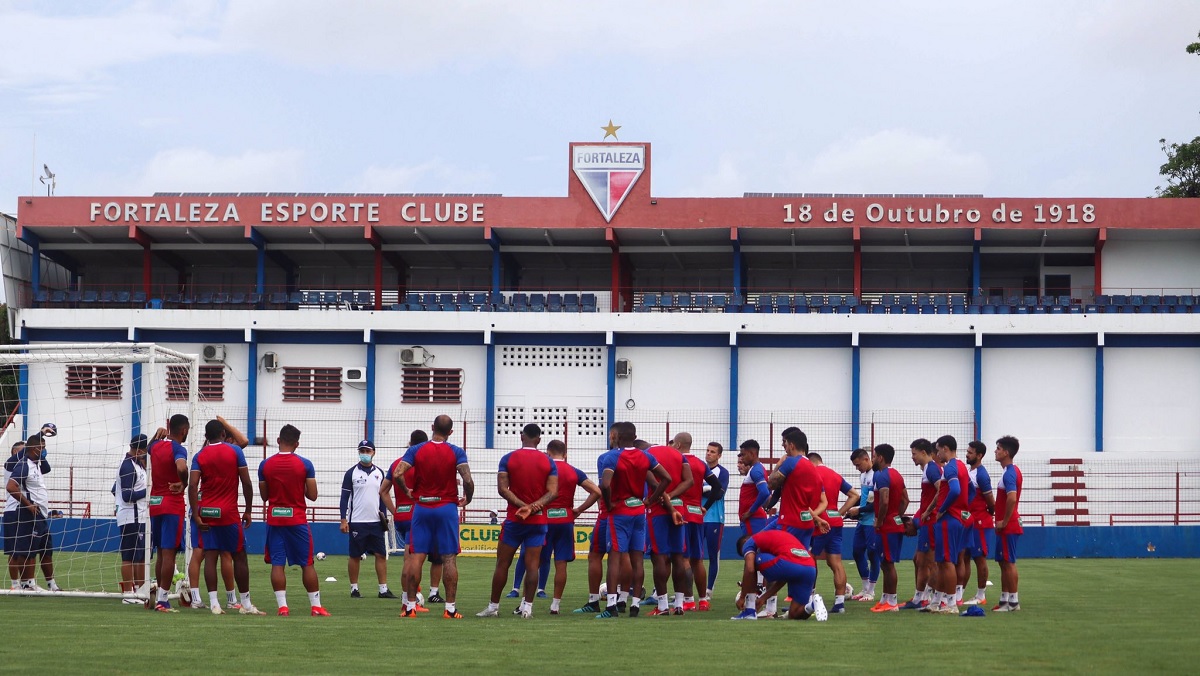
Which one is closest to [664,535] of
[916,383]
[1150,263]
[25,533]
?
[25,533]

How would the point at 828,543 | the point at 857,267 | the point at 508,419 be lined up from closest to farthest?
the point at 828,543 < the point at 508,419 < the point at 857,267

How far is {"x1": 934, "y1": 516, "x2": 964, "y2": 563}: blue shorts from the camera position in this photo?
12.9m

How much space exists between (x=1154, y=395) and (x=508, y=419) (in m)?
17.4

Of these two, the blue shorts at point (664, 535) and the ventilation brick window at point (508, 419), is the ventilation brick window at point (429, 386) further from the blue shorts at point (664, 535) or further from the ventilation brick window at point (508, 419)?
the blue shorts at point (664, 535)

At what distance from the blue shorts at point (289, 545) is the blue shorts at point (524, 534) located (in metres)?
1.92

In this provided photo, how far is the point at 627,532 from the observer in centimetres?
1268

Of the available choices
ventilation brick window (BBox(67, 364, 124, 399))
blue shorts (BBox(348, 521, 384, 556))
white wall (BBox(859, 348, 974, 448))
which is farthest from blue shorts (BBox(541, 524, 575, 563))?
ventilation brick window (BBox(67, 364, 124, 399))

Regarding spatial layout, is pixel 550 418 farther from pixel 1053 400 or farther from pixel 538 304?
pixel 1053 400

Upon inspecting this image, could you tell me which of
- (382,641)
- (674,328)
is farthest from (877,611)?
(674,328)

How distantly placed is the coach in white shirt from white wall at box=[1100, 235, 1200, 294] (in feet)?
89.9

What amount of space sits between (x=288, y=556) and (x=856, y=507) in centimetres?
621

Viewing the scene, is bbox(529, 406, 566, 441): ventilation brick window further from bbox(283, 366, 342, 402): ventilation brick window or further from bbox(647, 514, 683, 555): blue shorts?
bbox(647, 514, 683, 555): blue shorts

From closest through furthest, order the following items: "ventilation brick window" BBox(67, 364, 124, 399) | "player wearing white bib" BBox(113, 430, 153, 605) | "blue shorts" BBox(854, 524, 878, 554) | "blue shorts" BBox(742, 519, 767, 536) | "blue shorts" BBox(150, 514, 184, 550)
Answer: "blue shorts" BBox(150, 514, 184, 550) < "player wearing white bib" BBox(113, 430, 153, 605) < "blue shorts" BBox(742, 519, 767, 536) < "blue shorts" BBox(854, 524, 878, 554) < "ventilation brick window" BBox(67, 364, 124, 399)

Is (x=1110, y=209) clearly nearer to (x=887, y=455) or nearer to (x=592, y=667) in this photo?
(x=887, y=455)
